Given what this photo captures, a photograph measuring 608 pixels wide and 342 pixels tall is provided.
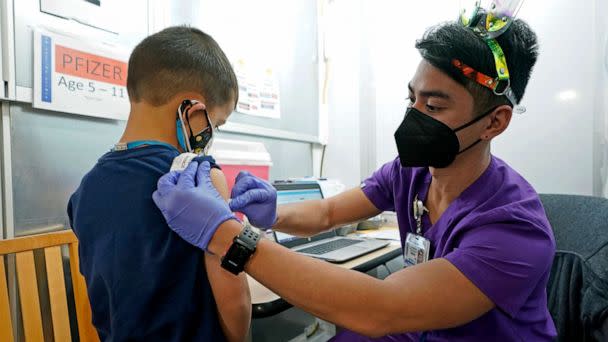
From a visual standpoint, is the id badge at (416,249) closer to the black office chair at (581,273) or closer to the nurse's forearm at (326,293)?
the nurse's forearm at (326,293)

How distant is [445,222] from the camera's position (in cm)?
100

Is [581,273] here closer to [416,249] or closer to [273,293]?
[416,249]

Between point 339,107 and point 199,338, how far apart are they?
216 centimetres

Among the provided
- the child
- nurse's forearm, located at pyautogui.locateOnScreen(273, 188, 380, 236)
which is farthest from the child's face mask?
nurse's forearm, located at pyautogui.locateOnScreen(273, 188, 380, 236)

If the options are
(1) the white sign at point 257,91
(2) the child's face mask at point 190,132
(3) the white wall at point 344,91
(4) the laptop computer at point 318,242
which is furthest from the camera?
(3) the white wall at point 344,91

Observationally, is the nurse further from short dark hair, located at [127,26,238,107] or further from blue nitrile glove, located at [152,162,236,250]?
short dark hair, located at [127,26,238,107]

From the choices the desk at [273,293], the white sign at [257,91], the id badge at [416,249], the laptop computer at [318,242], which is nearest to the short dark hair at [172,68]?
the desk at [273,293]

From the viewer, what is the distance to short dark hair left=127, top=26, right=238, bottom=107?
80cm

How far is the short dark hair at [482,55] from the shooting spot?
0.91 metres

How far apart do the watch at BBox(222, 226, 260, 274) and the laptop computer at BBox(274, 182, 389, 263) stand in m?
0.74

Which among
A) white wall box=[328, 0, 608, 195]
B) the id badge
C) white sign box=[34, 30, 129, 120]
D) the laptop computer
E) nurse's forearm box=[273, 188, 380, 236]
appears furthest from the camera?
white wall box=[328, 0, 608, 195]

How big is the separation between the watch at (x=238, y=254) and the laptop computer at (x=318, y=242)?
0.74 metres

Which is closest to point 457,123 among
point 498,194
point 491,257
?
point 498,194

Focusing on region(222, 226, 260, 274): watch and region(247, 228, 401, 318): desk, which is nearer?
region(222, 226, 260, 274): watch
